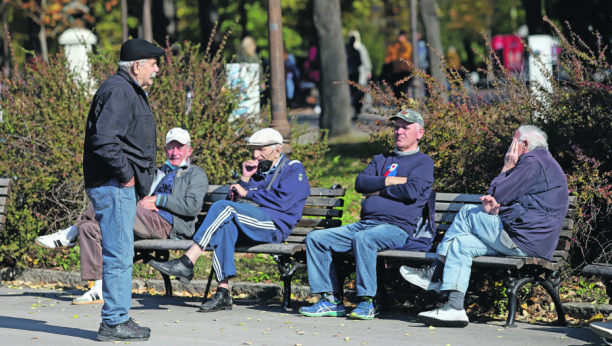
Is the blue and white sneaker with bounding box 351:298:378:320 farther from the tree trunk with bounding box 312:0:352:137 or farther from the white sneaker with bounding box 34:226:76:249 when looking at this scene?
the tree trunk with bounding box 312:0:352:137

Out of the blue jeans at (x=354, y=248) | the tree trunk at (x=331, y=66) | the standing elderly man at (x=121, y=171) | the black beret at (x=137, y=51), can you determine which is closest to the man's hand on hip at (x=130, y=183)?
the standing elderly man at (x=121, y=171)

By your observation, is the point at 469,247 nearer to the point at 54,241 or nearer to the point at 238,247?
the point at 238,247

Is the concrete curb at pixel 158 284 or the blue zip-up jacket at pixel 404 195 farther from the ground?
the blue zip-up jacket at pixel 404 195

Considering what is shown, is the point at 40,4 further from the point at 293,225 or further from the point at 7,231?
the point at 293,225

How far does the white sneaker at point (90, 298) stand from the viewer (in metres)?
6.88

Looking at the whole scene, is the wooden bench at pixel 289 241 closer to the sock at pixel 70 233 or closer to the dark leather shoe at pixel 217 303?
the dark leather shoe at pixel 217 303

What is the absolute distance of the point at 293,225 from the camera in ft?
23.0

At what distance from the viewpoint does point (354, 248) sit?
20.7 feet

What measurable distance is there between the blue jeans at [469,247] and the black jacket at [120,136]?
222 cm

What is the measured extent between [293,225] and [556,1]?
8.03 metres

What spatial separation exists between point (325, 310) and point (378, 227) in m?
0.77

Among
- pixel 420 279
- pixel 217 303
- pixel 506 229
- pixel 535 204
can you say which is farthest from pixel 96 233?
pixel 535 204

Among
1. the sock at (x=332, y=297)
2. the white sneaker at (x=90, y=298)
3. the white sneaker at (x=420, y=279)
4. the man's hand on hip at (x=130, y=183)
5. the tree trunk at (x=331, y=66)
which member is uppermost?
the tree trunk at (x=331, y=66)

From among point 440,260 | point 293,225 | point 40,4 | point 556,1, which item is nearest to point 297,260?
point 293,225
